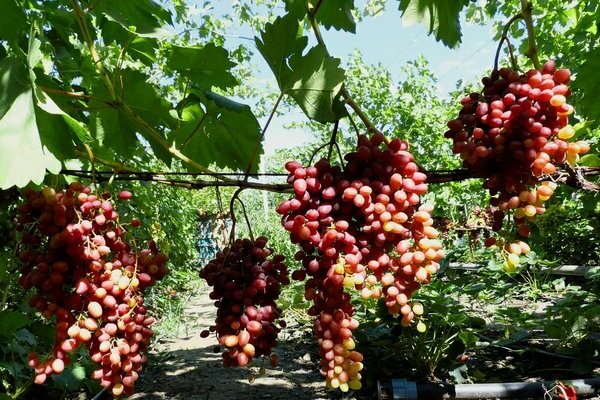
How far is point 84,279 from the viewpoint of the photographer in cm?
86

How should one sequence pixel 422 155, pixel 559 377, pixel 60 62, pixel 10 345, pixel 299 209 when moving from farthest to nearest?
pixel 422 155 → pixel 559 377 → pixel 10 345 → pixel 60 62 → pixel 299 209

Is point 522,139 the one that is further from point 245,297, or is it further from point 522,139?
point 245,297

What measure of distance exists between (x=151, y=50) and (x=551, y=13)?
3649 millimetres

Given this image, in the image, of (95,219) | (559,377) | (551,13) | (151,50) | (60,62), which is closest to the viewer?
(95,219)

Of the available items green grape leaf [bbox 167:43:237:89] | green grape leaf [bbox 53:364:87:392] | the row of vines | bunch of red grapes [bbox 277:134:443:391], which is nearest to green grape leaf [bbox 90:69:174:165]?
the row of vines

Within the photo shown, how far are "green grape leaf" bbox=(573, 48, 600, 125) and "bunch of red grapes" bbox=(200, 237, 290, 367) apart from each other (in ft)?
3.16

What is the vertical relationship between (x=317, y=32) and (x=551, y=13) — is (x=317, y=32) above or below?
below

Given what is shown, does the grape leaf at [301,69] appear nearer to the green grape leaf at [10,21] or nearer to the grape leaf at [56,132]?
the grape leaf at [56,132]

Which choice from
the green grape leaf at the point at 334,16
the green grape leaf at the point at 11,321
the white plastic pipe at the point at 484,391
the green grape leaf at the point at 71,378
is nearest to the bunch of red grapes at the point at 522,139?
the green grape leaf at the point at 334,16

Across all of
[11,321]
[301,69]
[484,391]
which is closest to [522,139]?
[301,69]

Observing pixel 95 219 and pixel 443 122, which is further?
pixel 443 122

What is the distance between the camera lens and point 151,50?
153 centimetres

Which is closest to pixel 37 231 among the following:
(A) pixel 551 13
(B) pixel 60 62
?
(B) pixel 60 62

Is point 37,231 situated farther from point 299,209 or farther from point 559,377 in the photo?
point 559,377
